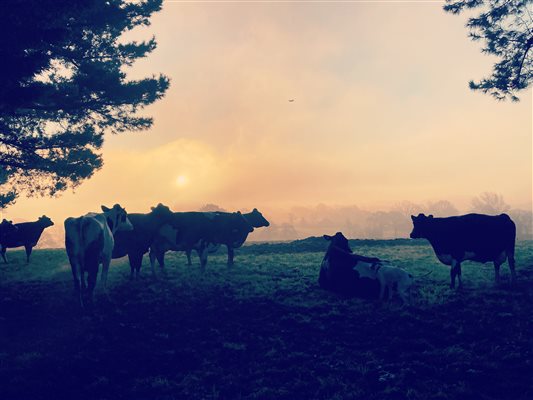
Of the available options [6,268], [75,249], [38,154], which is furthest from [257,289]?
[6,268]

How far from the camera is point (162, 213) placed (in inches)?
605

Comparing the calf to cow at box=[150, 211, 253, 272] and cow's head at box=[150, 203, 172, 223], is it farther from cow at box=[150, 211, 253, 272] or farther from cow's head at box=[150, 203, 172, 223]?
cow's head at box=[150, 203, 172, 223]

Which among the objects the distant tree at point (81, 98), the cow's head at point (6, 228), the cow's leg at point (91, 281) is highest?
the distant tree at point (81, 98)

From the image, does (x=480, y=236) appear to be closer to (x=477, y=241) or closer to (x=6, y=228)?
(x=477, y=241)

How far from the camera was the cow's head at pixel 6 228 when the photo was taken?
63.1 ft

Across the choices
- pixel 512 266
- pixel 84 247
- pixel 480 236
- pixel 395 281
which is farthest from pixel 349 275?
pixel 84 247

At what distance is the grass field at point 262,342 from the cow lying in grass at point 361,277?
1.37 feet

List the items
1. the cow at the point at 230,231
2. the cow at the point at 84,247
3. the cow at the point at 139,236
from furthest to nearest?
1. the cow at the point at 230,231
2. the cow at the point at 139,236
3. the cow at the point at 84,247

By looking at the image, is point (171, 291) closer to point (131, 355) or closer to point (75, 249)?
point (75, 249)

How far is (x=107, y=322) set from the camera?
9414 millimetres

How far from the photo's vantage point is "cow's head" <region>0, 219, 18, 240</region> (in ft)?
63.1

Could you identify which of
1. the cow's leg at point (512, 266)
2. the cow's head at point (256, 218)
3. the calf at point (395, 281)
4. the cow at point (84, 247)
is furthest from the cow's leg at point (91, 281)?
the cow's leg at point (512, 266)

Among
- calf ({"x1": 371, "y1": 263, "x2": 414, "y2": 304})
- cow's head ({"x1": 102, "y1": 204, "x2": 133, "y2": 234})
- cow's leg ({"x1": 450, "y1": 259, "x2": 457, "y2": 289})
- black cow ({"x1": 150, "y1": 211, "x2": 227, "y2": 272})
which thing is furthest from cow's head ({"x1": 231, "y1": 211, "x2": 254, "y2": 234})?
cow's leg ({"x1": 450, "y1": 259, "x2": 457, "y2": 289})

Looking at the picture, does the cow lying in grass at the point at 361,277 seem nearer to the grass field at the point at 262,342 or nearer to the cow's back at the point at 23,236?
the grass field at the point at 262,342
